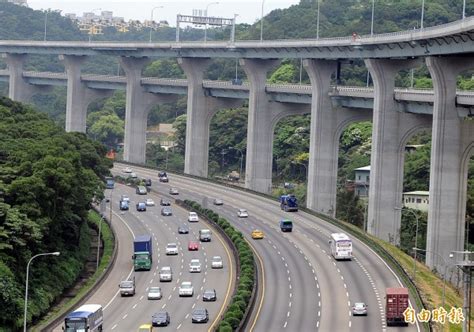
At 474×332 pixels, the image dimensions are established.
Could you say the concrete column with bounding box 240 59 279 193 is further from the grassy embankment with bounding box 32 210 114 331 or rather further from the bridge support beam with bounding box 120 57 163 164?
the grassy embankment with bounding box 32 210 114 331

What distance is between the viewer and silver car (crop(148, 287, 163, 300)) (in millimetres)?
90375

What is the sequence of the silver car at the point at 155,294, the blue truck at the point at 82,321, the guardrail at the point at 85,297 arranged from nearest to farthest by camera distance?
1. the blue truck at the point at 82,321
2. the guardrail at the point at 85,297
3. the silver car at the point at 155,294

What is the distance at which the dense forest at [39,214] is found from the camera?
85.6 m

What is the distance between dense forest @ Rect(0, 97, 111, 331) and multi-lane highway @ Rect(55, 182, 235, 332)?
3498mm

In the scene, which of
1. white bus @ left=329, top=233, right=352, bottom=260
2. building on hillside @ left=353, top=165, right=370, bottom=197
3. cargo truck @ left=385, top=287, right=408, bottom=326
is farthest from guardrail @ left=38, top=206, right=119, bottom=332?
building on hillside @ left=353, top=165, right=370, bottom=197

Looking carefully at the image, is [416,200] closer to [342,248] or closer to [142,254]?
[342,248]

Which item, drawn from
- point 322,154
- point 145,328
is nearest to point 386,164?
point 322,154

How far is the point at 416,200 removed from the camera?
145m

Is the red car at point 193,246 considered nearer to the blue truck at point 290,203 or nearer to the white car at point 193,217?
the white car at point 193,217

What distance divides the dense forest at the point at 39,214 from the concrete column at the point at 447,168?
102 feet

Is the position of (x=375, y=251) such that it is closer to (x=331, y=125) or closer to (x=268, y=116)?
(x=331, y=125)

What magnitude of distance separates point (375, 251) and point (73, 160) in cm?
2770

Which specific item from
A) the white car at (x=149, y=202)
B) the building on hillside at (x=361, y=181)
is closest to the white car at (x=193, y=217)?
the white car at (x=149, y=202)

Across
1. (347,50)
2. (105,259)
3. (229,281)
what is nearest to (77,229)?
(105,259)
